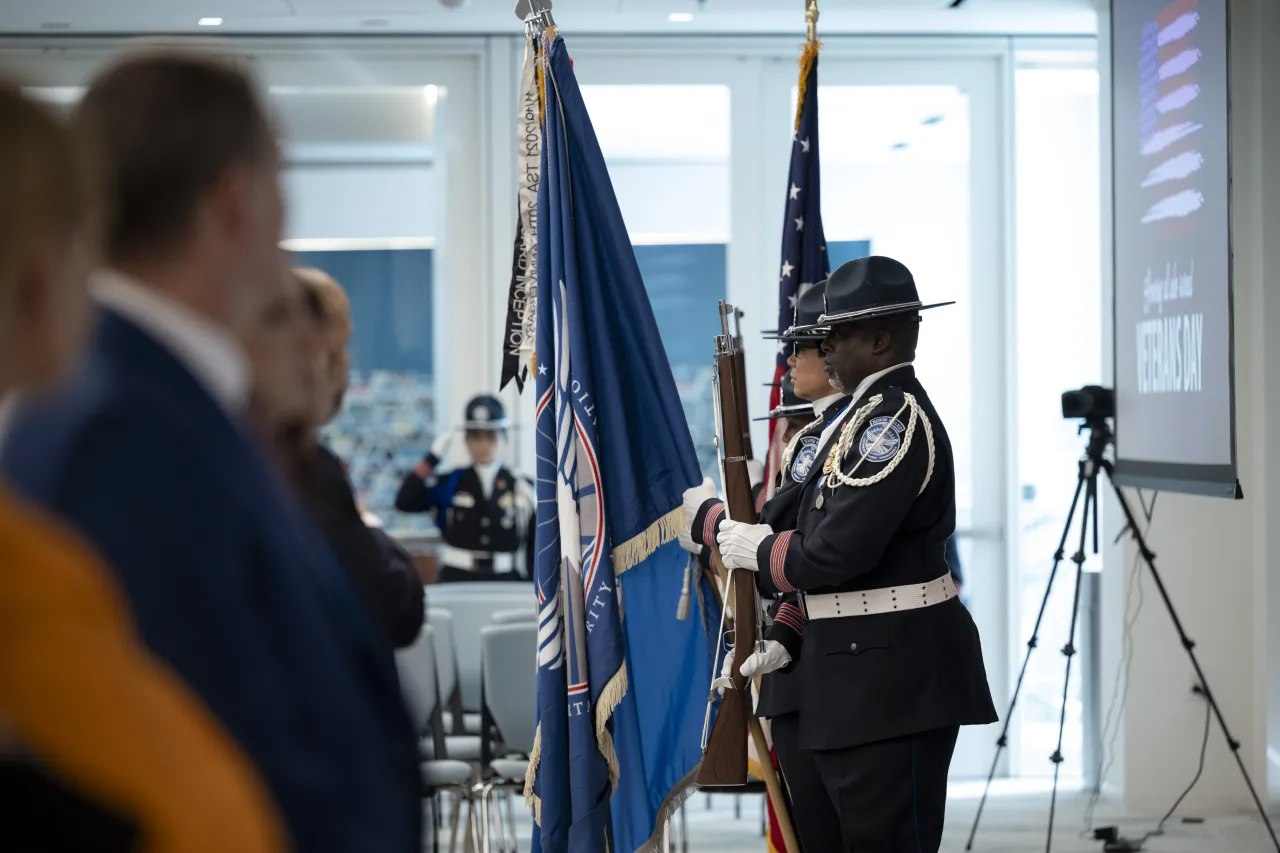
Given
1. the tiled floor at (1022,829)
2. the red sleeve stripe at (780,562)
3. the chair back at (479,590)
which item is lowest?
the tiled floor at (1022,829)

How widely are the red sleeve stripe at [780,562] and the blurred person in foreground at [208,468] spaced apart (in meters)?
1.59

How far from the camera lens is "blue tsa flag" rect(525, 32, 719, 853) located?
2.35m

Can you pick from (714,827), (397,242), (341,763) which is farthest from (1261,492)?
(341,763)

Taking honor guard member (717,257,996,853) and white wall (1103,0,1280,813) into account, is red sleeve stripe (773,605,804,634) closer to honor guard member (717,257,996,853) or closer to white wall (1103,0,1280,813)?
honor guard member (717,257,996,853)

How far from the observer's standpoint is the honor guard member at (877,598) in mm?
2252

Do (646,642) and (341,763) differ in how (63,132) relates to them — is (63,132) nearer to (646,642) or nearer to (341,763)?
(341,763)

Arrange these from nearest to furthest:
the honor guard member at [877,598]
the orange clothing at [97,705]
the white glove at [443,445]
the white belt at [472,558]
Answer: the orange clothing at [97,705]
the honor guard member at [877,598]
the white belt at [472,558]
the white glove at [443,445]

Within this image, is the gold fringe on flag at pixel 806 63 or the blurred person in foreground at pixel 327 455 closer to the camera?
the blurred person in foreground at pixel 327 455

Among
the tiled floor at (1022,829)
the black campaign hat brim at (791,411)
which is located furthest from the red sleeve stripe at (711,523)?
the tiled floor at (1022,829)

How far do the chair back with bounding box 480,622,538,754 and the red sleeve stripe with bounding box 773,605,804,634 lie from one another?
122 cm

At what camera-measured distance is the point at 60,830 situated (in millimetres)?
532

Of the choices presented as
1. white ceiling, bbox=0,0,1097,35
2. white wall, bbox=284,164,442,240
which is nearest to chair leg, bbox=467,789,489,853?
white wall, bbox=284,164,442,240

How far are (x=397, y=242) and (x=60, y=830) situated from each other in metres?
5.43

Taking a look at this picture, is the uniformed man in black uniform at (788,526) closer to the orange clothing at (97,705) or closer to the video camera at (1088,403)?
the video camera at (1088,403)
